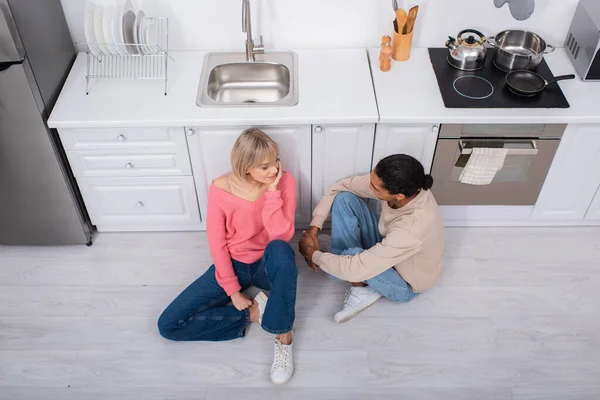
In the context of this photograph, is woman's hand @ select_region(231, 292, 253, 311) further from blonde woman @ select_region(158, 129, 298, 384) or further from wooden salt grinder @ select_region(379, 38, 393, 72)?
wooden salt grinder @ select_region(379, 38, 393, 72)

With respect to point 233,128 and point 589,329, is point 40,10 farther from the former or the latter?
point 589,329

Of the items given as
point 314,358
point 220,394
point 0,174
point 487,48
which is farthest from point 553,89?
point 0,174

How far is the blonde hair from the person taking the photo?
2.23 m

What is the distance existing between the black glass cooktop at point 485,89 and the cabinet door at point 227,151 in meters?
0.65

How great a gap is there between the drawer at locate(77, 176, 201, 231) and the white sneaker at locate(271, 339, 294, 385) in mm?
831

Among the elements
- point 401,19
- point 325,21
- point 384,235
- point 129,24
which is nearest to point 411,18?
point 401,19

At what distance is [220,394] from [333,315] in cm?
60

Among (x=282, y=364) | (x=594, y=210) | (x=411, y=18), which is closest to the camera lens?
(x=282, y=364)

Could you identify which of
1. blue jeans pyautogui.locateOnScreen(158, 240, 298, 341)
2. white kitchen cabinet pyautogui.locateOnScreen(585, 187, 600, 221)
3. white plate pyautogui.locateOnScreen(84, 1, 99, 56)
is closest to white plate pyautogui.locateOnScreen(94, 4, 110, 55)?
white plate pyautogui.locateOnScreen(84, 1, 99, 56)

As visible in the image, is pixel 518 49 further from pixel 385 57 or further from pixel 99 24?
pixel 99 24

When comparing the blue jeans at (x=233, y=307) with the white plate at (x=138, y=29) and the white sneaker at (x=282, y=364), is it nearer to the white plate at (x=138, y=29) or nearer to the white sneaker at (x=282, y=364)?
the white sneaker at (x=282, y=364)

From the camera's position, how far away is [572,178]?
8.73 ft

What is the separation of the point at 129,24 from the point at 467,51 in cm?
150

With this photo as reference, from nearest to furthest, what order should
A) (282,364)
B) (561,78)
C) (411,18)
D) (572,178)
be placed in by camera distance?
(282,364) → (561,78) → (411,18) → (572,178)
